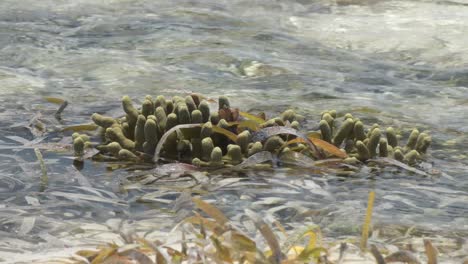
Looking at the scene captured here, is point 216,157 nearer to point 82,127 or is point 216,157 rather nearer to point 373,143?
point 373,143

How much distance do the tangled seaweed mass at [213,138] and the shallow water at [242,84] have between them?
0.58ft

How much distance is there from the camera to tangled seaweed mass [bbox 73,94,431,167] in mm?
5051

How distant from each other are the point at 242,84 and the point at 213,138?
238cm

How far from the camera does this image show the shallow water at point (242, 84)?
416cm

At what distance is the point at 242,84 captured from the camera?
751 centimetres

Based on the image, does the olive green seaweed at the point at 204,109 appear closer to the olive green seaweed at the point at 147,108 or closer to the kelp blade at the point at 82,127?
the olive green seaweed at the point at 147,108

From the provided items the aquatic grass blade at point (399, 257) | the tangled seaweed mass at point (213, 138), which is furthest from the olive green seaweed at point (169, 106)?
the aquatic grass blade at point (399, 257)

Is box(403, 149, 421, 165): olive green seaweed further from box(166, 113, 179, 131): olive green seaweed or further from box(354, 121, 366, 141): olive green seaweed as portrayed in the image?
box(166, 113, 179, 131): olive green seaweed

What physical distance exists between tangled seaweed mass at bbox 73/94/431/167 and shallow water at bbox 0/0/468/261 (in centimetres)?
18

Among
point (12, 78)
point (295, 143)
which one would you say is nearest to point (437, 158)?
point (295, 143)

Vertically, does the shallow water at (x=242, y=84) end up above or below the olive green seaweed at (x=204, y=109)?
below

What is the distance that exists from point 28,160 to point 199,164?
862mm

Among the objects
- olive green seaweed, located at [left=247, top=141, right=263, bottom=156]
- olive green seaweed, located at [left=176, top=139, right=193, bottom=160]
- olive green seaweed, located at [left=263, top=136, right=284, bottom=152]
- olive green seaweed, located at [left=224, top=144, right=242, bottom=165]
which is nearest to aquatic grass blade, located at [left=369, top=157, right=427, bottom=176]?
olive green seaweed, located at [left=263, top=136, right=284, bottom=152]

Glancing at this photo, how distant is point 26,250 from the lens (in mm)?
3482
